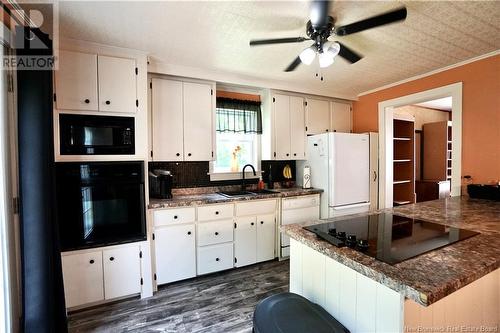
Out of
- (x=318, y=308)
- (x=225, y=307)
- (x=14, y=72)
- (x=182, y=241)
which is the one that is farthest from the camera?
(x=182, y=241)

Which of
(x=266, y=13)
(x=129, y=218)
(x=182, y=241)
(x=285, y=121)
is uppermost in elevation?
(x=266, y=13)

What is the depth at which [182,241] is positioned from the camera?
8.09 ft

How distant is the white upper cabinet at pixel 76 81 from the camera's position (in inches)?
77.4

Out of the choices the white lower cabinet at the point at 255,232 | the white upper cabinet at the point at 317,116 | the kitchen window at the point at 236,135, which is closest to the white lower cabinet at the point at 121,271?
the white lower cabinet at the point at 255,232

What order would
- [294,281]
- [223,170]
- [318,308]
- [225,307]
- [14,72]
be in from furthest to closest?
1. [223,170]
2. [225,307]
3. [14,72]
4. [294,281]
5. [318,308]

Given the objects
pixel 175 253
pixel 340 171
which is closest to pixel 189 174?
pixel 175 253

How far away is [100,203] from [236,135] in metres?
1.84

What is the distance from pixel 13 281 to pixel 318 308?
1.98 metres

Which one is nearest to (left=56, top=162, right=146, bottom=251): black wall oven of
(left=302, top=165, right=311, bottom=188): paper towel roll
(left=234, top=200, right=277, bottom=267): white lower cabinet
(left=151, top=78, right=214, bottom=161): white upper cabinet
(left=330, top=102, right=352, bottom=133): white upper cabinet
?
(left=151, top=78, right=214, bottom=161): white upper cabinet

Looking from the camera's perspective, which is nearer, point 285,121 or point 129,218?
point 129,218

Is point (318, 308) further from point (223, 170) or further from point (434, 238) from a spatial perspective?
point (223, 170)

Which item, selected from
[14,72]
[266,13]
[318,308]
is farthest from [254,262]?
[14,72]

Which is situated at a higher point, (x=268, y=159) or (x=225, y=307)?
(x=268, y=159)

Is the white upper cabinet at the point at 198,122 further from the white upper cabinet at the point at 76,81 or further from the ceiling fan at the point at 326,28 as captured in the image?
the ceiling fan at the point at 326,28
